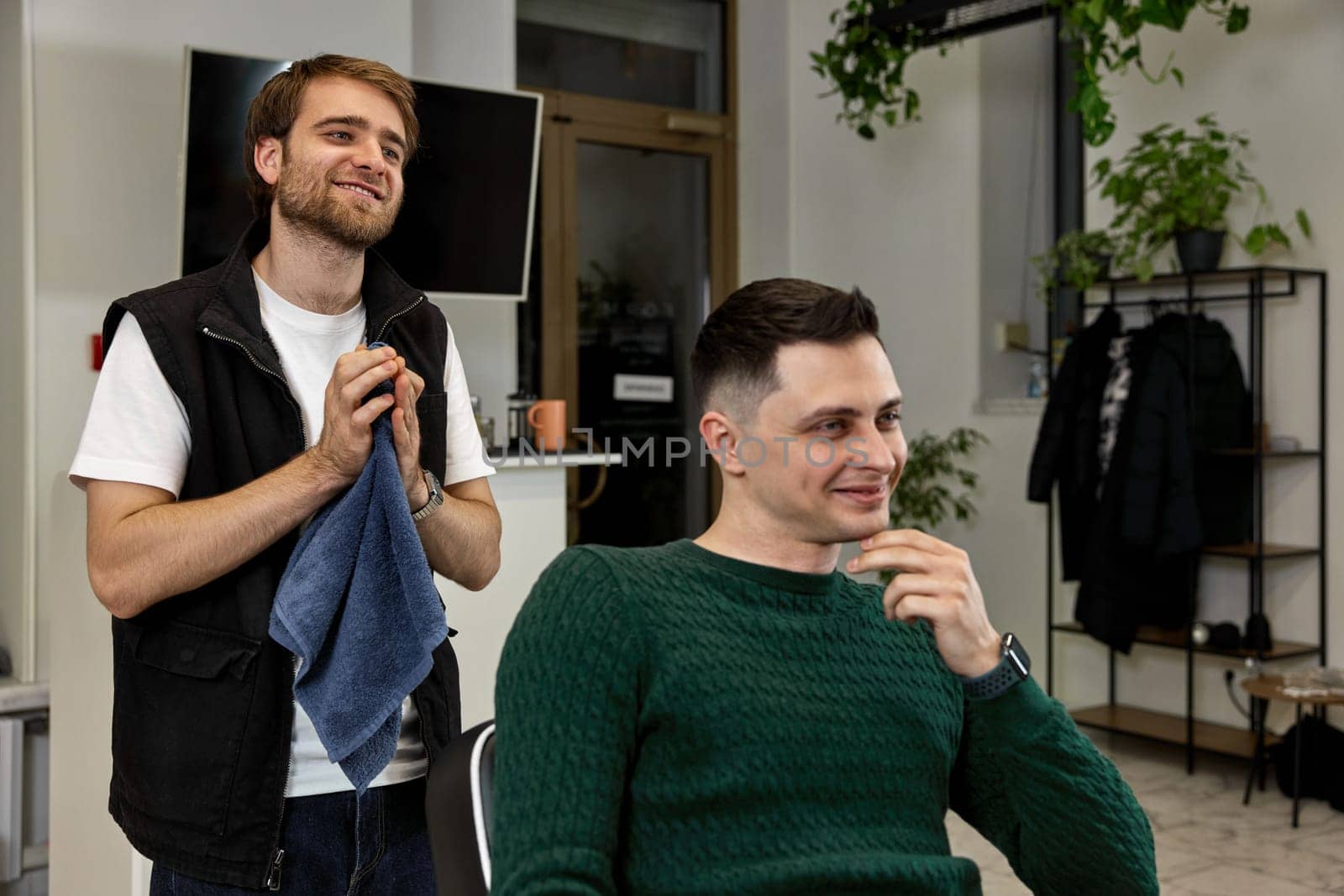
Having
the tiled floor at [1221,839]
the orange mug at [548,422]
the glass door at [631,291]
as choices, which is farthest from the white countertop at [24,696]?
the glass door at [631,291]

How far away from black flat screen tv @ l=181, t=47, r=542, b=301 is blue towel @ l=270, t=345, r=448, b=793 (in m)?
1.79

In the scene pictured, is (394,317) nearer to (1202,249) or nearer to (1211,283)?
(1202,249)

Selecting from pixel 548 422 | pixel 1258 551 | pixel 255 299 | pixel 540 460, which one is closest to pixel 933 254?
pixel 1258 551

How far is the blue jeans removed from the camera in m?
1.57

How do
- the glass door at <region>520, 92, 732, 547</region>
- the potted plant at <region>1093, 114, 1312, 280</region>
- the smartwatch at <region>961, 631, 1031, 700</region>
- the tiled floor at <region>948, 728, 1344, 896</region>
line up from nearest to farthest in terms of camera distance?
the smartwatch at <region>961, 631, 1031, 700</region>
the tiled floor at <region>948, 728, 1344, 896</region>
the potted plant at <region>1093, 114, 1312, 280</region>
the glass door at <region>520, 92, 732, 547</region>

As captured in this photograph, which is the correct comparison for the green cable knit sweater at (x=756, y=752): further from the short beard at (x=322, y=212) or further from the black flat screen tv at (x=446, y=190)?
the black flat screen tv at (x=446, y=190)

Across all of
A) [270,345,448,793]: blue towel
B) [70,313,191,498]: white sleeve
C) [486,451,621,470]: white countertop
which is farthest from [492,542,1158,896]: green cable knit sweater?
[486,451,621,470]: white countertop

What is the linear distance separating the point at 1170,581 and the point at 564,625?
397cm

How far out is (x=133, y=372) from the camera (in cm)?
156

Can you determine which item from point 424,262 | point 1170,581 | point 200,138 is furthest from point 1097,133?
point 200,138

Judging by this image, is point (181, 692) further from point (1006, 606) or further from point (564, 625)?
point (1006, 606)

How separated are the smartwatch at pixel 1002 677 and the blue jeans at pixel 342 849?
724mm

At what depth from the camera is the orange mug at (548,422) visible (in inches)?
141

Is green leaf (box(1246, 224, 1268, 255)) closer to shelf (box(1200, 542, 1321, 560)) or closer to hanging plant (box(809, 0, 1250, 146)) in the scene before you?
hanging plant (box(809, 0, 1250, 146))
